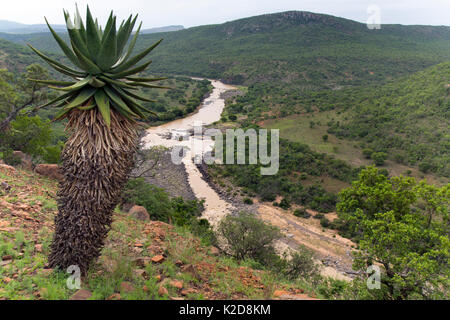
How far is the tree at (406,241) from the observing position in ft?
20.8

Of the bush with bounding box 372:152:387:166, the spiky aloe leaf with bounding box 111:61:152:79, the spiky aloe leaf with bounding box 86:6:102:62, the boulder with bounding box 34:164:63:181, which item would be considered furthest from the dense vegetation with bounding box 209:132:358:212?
the spiky aloe leaf with bounding box 86:6:102:62

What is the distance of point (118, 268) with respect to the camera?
174 inches

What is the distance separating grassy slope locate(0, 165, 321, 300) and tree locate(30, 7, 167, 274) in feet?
1.55

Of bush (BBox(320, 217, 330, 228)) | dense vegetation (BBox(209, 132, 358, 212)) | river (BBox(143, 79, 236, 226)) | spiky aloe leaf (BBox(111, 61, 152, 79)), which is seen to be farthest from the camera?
dense vegetation (BBox(209, 132, 358, 212))

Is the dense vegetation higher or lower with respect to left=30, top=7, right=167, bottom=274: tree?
lower

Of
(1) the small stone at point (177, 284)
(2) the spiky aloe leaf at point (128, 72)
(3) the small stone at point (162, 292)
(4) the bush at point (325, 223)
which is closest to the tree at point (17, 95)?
(2) the spiky aloe leaf at point (128, 72)

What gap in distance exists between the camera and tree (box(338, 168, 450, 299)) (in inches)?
249

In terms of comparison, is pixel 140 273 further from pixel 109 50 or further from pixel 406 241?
pixel 406 241

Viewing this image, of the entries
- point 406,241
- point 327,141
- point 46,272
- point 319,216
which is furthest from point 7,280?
point 327,141

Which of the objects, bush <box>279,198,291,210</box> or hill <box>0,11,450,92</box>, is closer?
bush <box>279,198,291,210</box>

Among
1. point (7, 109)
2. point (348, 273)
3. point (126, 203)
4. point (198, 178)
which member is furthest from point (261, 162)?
point (7, 109)

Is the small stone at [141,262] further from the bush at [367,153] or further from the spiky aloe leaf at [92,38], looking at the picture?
the bush at [367,153]

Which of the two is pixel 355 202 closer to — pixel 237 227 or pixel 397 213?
pixel 397 213

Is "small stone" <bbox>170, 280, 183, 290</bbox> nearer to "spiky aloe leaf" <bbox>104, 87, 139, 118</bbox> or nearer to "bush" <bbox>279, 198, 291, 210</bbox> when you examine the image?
"spiky aloe leaf" <bbox>104, 87, 139, 118</bbox>
